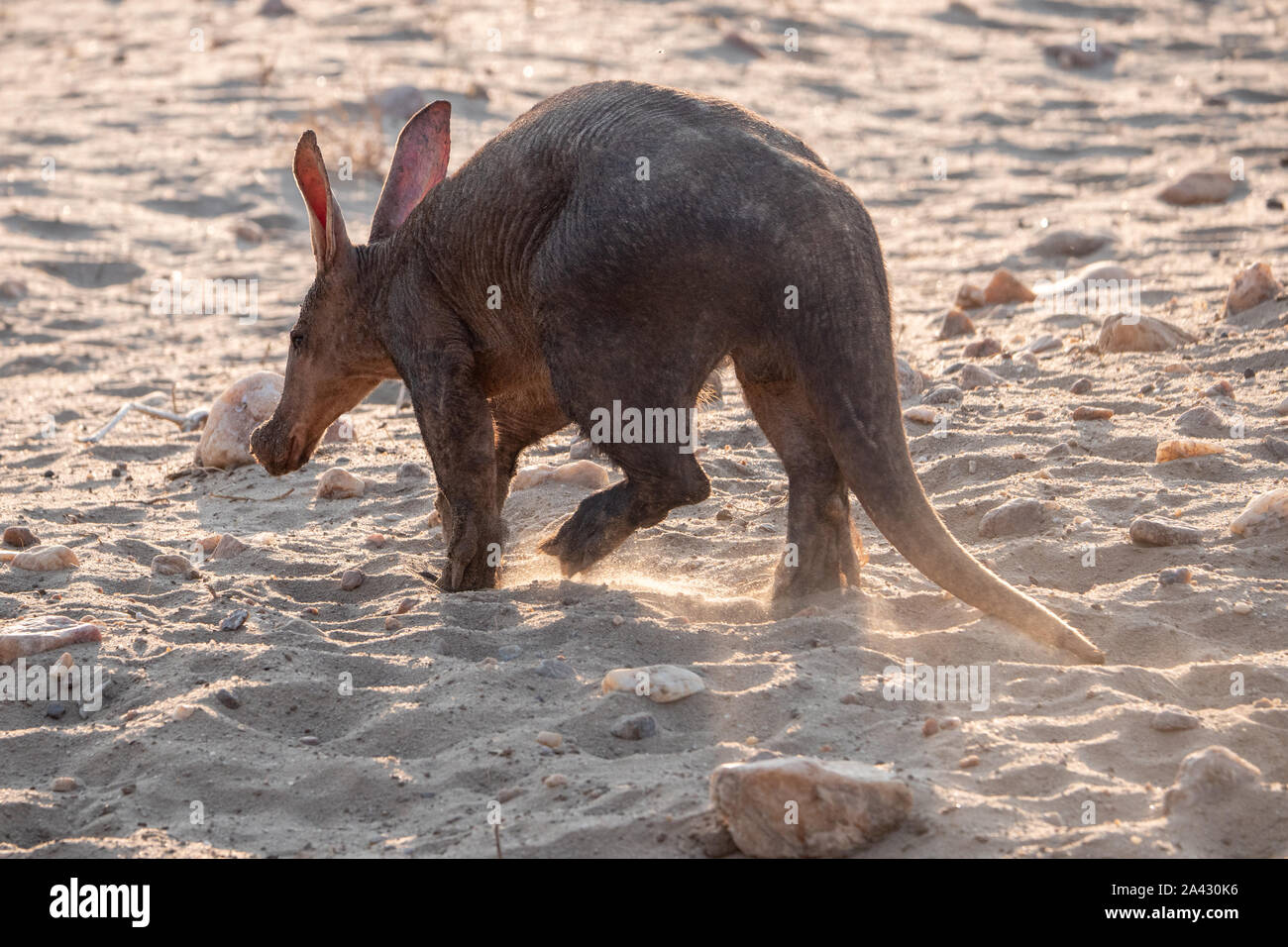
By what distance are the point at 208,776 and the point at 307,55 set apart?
38.2 ft

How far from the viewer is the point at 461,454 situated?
493 centimetres

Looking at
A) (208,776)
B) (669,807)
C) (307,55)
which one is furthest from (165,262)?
(669,807)

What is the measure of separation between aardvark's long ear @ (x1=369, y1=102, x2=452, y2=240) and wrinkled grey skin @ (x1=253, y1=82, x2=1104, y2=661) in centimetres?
37

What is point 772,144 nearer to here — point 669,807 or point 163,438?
point 669,807

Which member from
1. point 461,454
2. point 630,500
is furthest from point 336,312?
point 630,500

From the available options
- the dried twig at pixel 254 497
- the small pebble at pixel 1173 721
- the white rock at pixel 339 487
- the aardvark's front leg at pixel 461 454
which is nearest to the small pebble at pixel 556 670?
the aardvark's front leg at pixel 461 454

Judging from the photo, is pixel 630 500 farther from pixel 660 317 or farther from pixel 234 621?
pixel 234 621

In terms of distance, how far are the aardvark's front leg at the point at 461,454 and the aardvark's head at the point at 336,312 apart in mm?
488

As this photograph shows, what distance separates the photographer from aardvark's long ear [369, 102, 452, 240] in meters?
5.48

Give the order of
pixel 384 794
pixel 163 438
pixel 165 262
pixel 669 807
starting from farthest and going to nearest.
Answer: pixel 165 262 → pixel 163 438 → pixel 384 794 → pixel 669 807

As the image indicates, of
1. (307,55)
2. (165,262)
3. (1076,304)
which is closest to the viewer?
(1076,304)

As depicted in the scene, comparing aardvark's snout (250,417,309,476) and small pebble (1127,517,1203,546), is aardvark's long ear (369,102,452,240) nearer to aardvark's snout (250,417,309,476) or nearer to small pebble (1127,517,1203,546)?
aardvark's snout (250,417,309,476)
